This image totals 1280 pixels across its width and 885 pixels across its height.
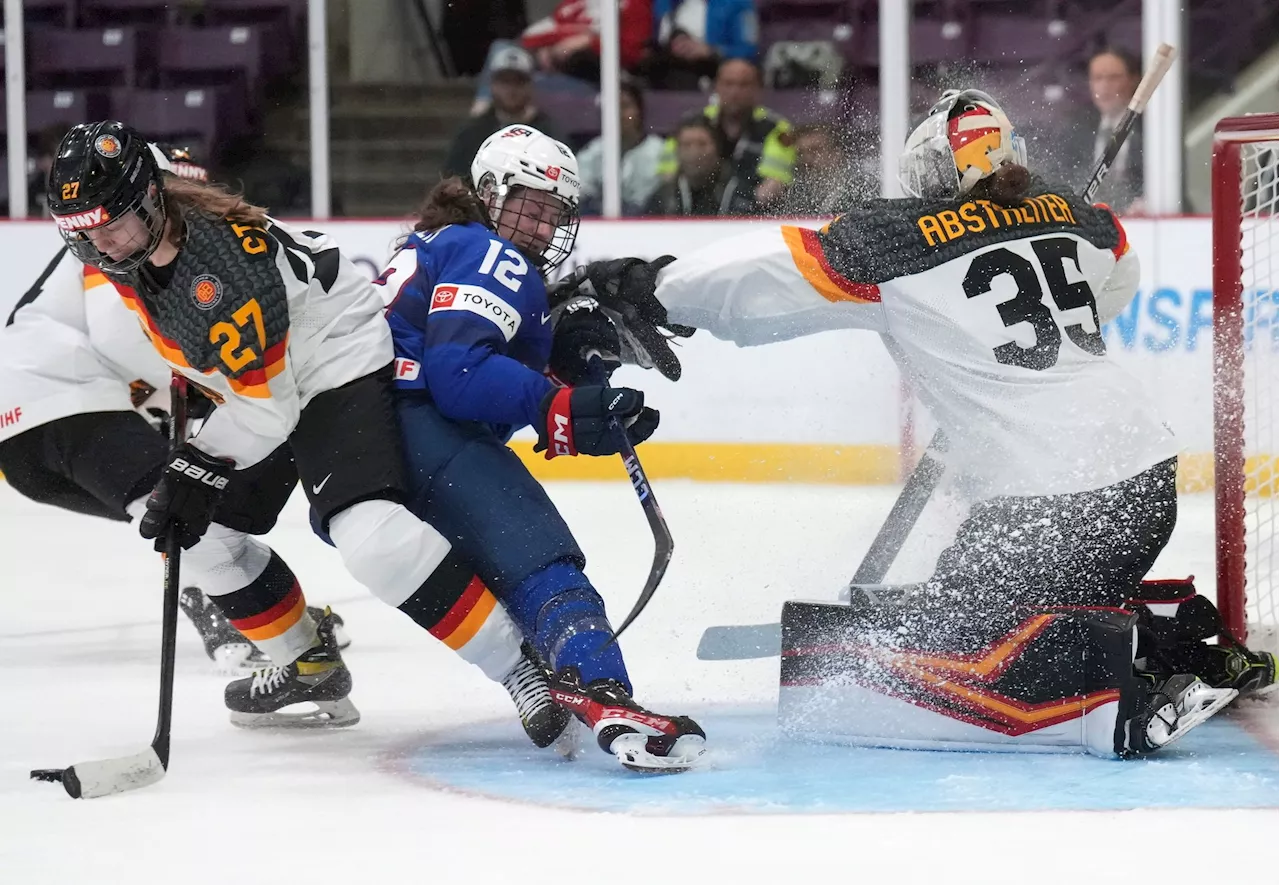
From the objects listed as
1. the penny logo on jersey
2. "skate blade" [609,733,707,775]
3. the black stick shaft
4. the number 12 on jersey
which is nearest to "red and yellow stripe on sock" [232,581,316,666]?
the black stick shaft

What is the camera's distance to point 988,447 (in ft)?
8.82

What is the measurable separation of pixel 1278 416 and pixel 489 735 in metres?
2.97

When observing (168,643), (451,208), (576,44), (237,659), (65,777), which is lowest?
(237,659)

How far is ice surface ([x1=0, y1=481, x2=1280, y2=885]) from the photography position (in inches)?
80.0

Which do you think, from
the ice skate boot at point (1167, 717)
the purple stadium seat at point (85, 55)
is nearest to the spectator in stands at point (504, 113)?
the purple stadium seat at point (85, 55)

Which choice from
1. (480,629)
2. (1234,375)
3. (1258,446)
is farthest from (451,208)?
(1258,446)

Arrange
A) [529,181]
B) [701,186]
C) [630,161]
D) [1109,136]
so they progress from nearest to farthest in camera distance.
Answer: [529,181] < [1109,136] < [701,186] < [630,161]

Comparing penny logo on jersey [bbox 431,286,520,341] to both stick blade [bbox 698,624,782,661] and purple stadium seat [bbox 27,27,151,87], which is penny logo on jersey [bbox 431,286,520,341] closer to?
stick blade [bbox 698,624,782,661]

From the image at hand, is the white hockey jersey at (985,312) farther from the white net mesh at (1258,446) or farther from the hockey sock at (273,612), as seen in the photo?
the hockey sock at (273,612)

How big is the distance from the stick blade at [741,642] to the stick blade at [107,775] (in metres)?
0.88

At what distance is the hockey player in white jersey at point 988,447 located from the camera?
2580mm

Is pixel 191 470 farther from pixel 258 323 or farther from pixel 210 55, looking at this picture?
pixel 210 55

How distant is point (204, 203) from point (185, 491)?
0.42 meters

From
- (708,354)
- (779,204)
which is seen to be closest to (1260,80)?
(779,204)
